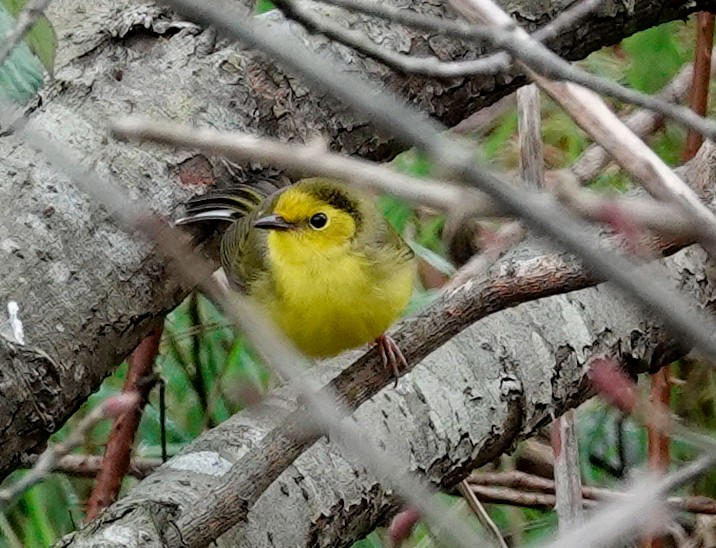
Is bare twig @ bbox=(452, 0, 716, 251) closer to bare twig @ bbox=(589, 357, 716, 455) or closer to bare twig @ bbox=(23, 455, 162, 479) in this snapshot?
bare twig @ bbox=(589, 357, 716, 455)

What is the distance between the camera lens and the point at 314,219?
5.58 feet

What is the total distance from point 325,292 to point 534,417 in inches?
14.3

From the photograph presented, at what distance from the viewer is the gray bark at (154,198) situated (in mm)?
1418

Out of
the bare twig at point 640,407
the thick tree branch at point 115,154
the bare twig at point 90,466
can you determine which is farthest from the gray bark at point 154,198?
the bare twig at point 640,407

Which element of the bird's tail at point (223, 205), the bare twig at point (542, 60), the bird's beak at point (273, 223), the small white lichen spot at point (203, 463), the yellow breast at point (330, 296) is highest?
the bird's tail at point (223, 205)

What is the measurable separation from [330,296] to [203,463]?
0.95ft

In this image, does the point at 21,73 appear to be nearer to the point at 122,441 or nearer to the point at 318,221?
the point at 318,221

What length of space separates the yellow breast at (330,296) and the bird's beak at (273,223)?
0.03 m

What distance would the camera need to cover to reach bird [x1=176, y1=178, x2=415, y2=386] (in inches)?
62.5

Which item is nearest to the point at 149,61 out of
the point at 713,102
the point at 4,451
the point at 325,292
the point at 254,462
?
the point at 325,292

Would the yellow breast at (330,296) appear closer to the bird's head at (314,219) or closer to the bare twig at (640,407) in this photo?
the bird's head at (314,219)

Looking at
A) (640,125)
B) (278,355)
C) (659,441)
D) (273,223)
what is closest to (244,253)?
(273,223)

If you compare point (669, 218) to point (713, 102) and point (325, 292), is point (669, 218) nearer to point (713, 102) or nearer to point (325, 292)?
point (325, 292)

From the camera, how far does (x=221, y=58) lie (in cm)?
165
